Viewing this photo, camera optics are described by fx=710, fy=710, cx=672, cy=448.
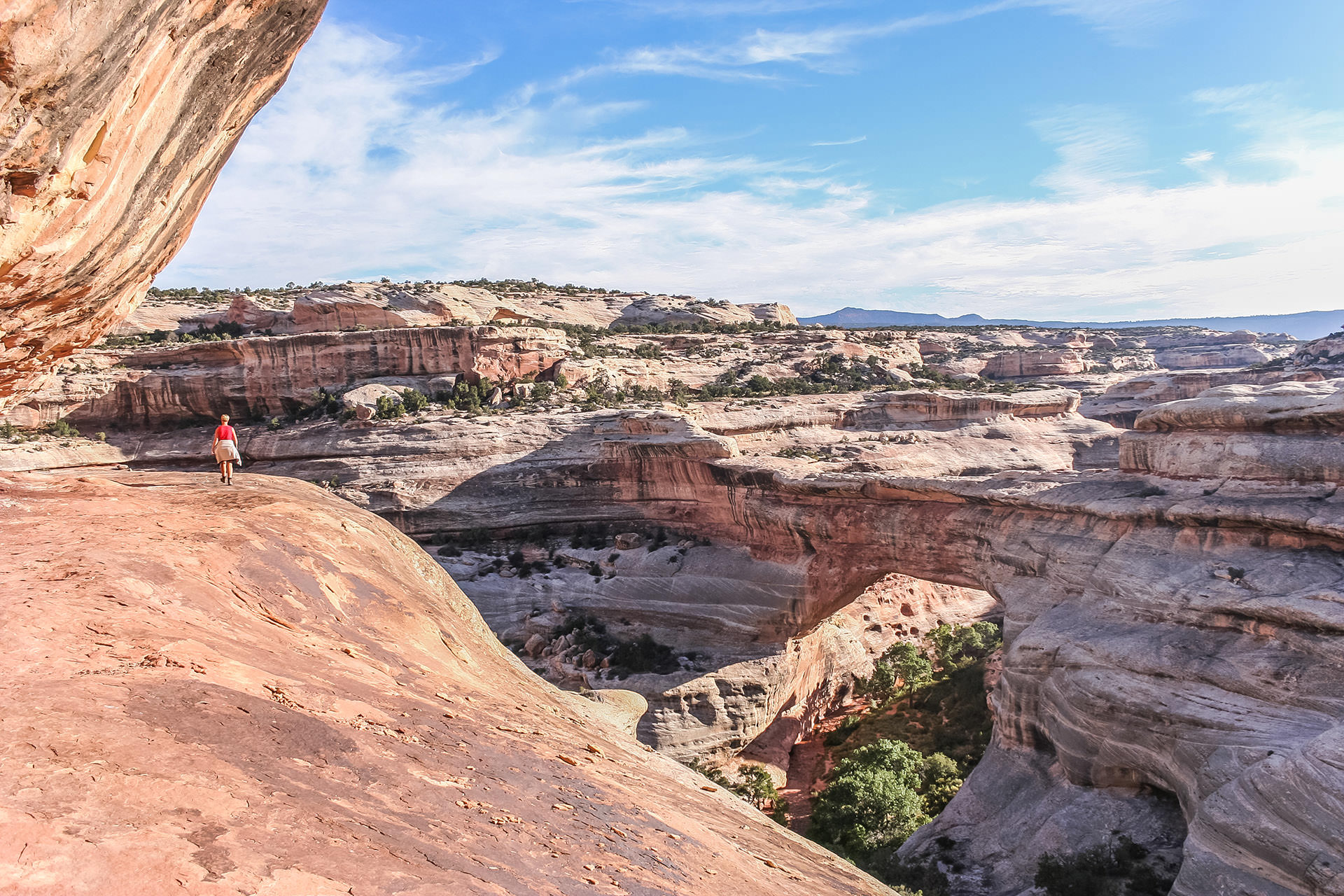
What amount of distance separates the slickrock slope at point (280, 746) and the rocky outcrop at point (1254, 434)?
1317cm

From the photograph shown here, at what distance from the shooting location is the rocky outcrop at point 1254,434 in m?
14.4

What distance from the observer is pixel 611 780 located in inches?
280

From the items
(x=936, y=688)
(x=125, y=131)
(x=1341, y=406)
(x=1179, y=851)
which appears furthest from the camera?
(x=936, y=688)

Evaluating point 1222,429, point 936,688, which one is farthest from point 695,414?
point 1222,429

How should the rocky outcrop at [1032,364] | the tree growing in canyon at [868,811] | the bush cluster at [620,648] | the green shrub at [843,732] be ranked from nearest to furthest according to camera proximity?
the tree growing in canyon at [868,811] < the bush cluster at [620,648] < the green shrub at [843,732] < the rocky outcrop at [1032,364]

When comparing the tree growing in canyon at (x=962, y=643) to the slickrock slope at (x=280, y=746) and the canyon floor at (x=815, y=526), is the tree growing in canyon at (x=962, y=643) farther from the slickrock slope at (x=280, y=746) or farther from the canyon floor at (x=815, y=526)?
the slickrock slope at (x=280, y=746)

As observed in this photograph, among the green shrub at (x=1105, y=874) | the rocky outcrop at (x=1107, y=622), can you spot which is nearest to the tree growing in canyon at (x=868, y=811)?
the rocky outcrop at (x=1107, y=622)

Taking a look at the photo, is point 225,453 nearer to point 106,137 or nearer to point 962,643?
point 106,137

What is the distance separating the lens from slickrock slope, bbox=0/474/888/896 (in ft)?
11.8

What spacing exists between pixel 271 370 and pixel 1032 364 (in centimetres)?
5855

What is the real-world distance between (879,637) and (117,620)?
28775mm

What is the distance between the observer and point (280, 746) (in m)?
4.81

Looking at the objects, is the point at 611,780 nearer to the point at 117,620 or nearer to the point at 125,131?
the point at 117,620

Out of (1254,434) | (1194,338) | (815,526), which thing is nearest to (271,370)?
(815,526)
